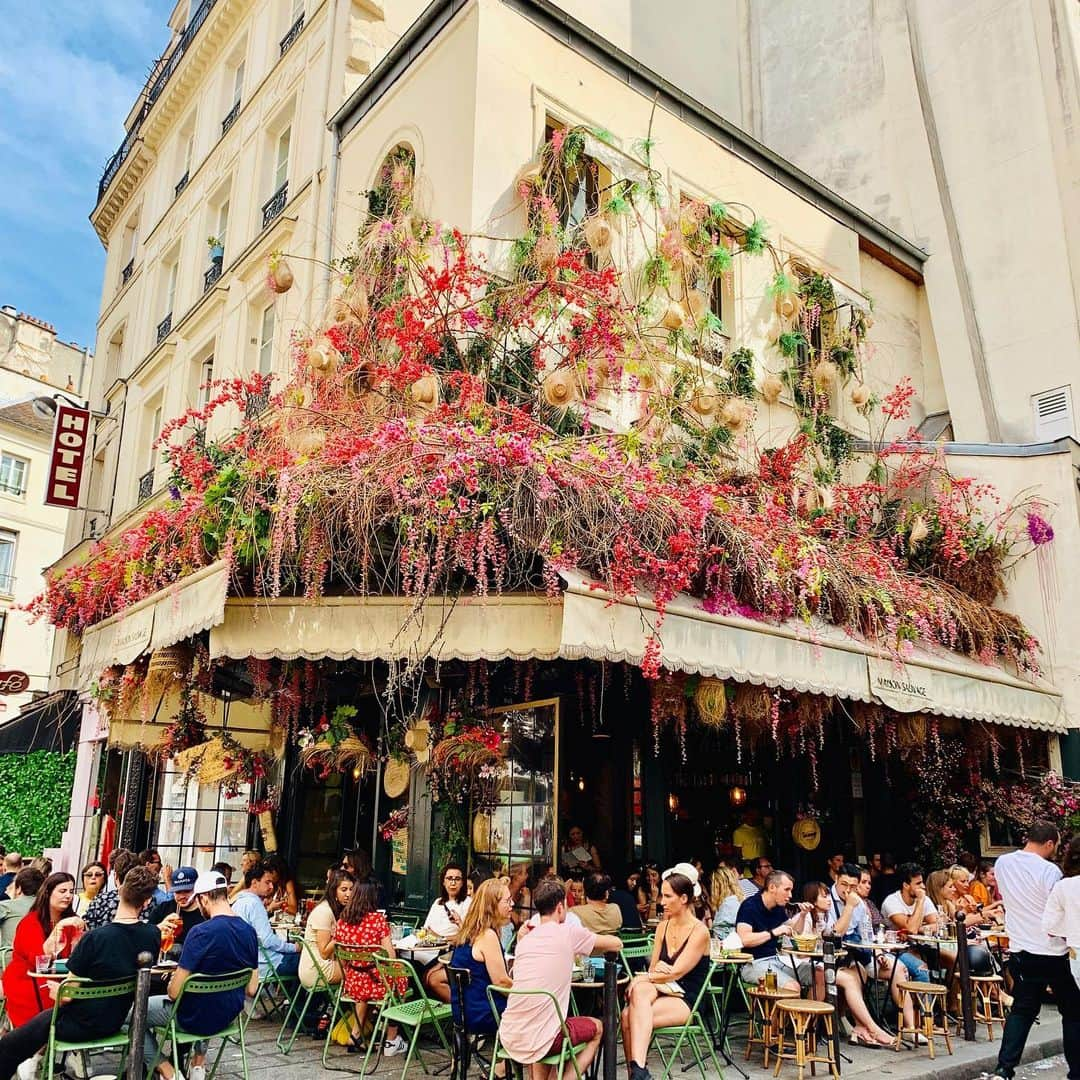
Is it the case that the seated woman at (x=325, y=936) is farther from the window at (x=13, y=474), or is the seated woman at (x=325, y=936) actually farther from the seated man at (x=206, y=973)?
the window at (x=13, y=474)

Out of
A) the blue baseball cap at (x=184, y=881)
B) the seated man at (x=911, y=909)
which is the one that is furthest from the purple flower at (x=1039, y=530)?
the blue baseball cap at (x=184, y=881)

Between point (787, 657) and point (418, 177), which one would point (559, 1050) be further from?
point (418, 177)

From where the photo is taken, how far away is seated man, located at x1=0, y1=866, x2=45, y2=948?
23.1 ft

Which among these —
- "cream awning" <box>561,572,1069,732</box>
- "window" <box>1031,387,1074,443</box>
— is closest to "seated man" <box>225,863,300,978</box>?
"cream awning" <box>561,572,1069,732</box>

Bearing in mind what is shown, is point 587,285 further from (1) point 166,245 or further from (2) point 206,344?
(1) point 166,245

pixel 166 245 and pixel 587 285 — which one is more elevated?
pixel 166 245

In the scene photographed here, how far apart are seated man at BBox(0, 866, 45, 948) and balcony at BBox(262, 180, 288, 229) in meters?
9.50

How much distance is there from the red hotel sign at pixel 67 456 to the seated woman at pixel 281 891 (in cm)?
957

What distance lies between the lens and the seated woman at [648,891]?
893 cm

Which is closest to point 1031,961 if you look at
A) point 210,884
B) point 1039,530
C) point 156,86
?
point 210,884

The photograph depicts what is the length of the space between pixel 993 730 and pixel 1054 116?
29.6 ft

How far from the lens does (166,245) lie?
59.7 feet

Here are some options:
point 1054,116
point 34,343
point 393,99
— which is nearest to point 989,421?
point 1054,116

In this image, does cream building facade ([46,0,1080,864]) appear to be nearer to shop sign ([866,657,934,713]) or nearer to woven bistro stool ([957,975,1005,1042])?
shop sign ([866,657,934,713])
